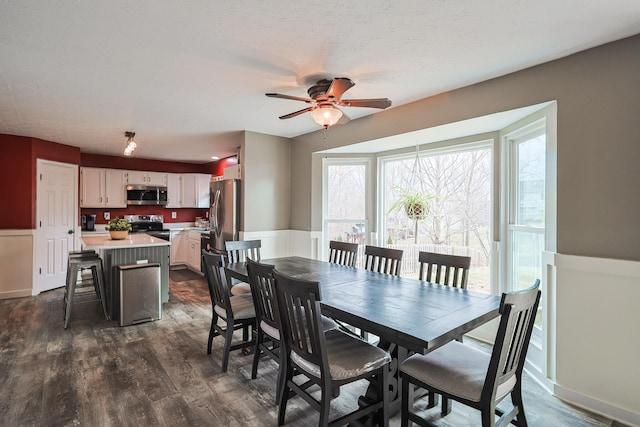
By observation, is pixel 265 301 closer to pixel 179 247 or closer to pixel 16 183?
pixel 16 183

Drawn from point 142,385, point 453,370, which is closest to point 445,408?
point 453,370

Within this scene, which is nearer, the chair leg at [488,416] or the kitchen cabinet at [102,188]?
the chair leg at [488,416]

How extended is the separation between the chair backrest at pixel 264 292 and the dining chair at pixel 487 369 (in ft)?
2.82

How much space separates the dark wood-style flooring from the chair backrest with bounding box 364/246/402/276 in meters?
1.00

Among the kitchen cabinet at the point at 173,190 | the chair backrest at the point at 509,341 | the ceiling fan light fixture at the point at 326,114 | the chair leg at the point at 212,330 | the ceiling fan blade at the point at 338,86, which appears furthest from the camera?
the kitchen cabinet at the point at 173,190

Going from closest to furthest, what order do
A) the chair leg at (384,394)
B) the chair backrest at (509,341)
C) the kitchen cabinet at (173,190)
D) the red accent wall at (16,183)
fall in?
the chair backrest at (509,341) → the chair leg at (384,394) → the red accent wall at (16,183) → the kitchen cabinet at (173,190)

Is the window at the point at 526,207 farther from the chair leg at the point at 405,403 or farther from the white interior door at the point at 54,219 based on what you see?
the white interior door at the point at 54,219

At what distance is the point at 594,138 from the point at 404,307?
171 centimetres

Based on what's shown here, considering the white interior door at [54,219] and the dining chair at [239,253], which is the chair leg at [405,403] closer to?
the dining chair at [239,253]

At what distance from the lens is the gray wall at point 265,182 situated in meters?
4.49

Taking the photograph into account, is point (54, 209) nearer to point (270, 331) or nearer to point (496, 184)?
point (270, 331)

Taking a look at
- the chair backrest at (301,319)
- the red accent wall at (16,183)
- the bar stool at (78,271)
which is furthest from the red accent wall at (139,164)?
the chair backrest at (301,319)

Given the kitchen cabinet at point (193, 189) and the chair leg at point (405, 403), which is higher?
the kitchen cabinet at point (193, 189)

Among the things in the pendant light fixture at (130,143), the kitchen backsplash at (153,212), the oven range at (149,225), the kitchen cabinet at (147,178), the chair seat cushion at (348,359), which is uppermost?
the pendant light fixture at (130,143)
